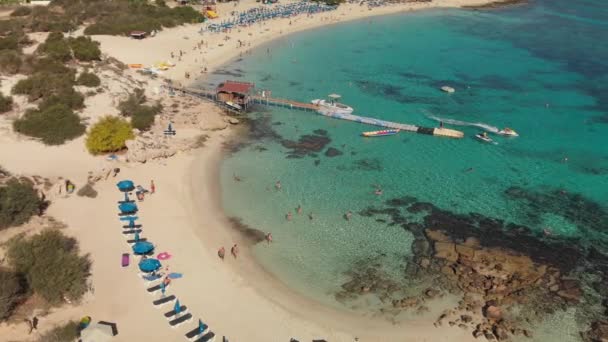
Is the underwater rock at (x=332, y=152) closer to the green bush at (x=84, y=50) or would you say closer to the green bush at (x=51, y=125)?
the green bush at (x=51, y=125)

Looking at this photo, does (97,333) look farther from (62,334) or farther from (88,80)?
(88,80)

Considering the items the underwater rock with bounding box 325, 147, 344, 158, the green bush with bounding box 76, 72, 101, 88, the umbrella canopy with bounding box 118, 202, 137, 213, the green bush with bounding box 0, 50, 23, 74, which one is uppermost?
the green bush with bounding box 0, 50, 23, 74

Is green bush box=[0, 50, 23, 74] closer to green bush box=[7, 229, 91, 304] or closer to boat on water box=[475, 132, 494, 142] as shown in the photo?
green bush box=[7, 229, 91, 304]

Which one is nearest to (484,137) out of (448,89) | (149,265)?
(448,89)

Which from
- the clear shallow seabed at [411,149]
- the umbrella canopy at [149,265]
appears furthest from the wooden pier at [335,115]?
the umbrella canopy at [149,265]

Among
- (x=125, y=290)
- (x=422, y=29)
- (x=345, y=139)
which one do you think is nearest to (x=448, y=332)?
(x=125, y=290)

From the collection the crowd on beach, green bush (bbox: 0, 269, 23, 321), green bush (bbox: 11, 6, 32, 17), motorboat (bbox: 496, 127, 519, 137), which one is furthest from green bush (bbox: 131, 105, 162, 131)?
green bush (bbox: 11, 6, 32, 17)
